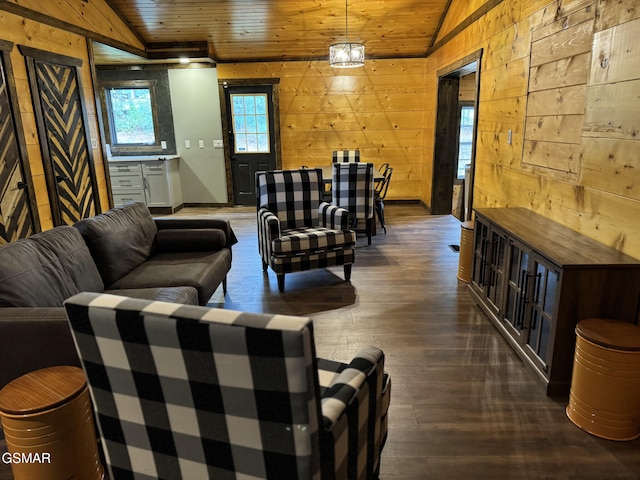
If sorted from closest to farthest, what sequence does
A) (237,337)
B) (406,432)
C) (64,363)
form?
(237,337) → (64,363) → (406,432)

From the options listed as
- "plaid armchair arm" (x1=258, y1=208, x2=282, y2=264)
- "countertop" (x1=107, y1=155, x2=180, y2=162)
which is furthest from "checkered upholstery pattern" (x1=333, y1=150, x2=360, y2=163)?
"plaid armchair arm" (x1=258, y1=208, x2=282, y2=264)

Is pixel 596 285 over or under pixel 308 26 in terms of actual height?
under

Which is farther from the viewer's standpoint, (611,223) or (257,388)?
(611,223)

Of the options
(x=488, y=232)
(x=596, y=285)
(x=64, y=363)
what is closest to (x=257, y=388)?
(x=64, y=363)

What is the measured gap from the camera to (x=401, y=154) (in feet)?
24.4

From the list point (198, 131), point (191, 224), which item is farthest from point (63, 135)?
point (198, 131)

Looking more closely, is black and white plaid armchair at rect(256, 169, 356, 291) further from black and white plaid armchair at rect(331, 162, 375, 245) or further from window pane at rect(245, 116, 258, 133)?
window pane at rect(245, 116, 258, 133)

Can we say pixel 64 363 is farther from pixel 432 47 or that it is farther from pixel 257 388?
pixel 432 47

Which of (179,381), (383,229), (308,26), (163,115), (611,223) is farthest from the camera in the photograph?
(163,115)

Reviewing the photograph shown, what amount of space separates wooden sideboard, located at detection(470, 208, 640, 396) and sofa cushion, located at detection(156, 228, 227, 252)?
2099 millimetres

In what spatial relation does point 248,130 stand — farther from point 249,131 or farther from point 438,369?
point 438,369

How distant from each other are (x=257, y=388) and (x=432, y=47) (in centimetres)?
690

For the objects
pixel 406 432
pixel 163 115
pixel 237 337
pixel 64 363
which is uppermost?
pixel 163 115

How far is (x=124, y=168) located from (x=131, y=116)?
41.8 inches
